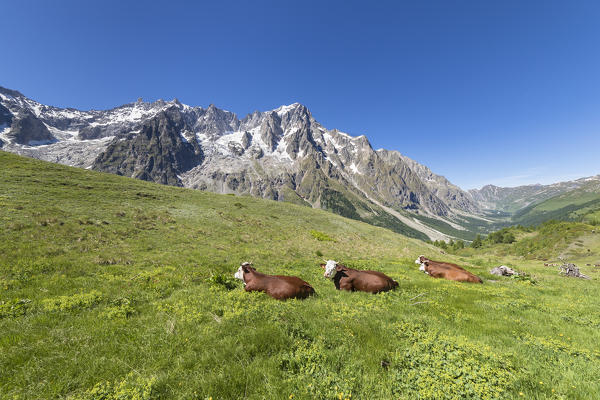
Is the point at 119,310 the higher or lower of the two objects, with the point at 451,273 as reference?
higher

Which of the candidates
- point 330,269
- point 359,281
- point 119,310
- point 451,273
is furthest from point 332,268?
point 451,273

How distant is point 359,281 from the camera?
1124 centimetres

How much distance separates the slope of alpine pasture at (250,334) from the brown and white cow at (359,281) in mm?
584

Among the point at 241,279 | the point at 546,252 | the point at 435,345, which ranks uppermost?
the point at 435,345

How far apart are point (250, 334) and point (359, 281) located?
6.86 meters

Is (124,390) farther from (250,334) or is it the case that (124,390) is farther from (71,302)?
(71,302)

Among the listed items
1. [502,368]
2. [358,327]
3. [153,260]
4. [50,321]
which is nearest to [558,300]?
[502,368]

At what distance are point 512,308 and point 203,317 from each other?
12.2 m

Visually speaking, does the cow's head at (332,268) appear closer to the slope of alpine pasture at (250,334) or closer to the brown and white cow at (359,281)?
the brown and white cow at (359,281)

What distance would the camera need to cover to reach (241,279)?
1107 centimetres

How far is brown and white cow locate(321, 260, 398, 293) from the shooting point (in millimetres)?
10977

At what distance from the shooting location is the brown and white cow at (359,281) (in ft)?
36.0

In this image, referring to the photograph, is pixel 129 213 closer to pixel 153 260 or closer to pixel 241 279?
pixel 153 260

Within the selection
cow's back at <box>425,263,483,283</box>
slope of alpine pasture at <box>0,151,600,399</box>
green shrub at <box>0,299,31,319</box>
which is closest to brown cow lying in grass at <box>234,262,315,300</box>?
slope of alpine pasture at <box>0,151,600,399</box>
